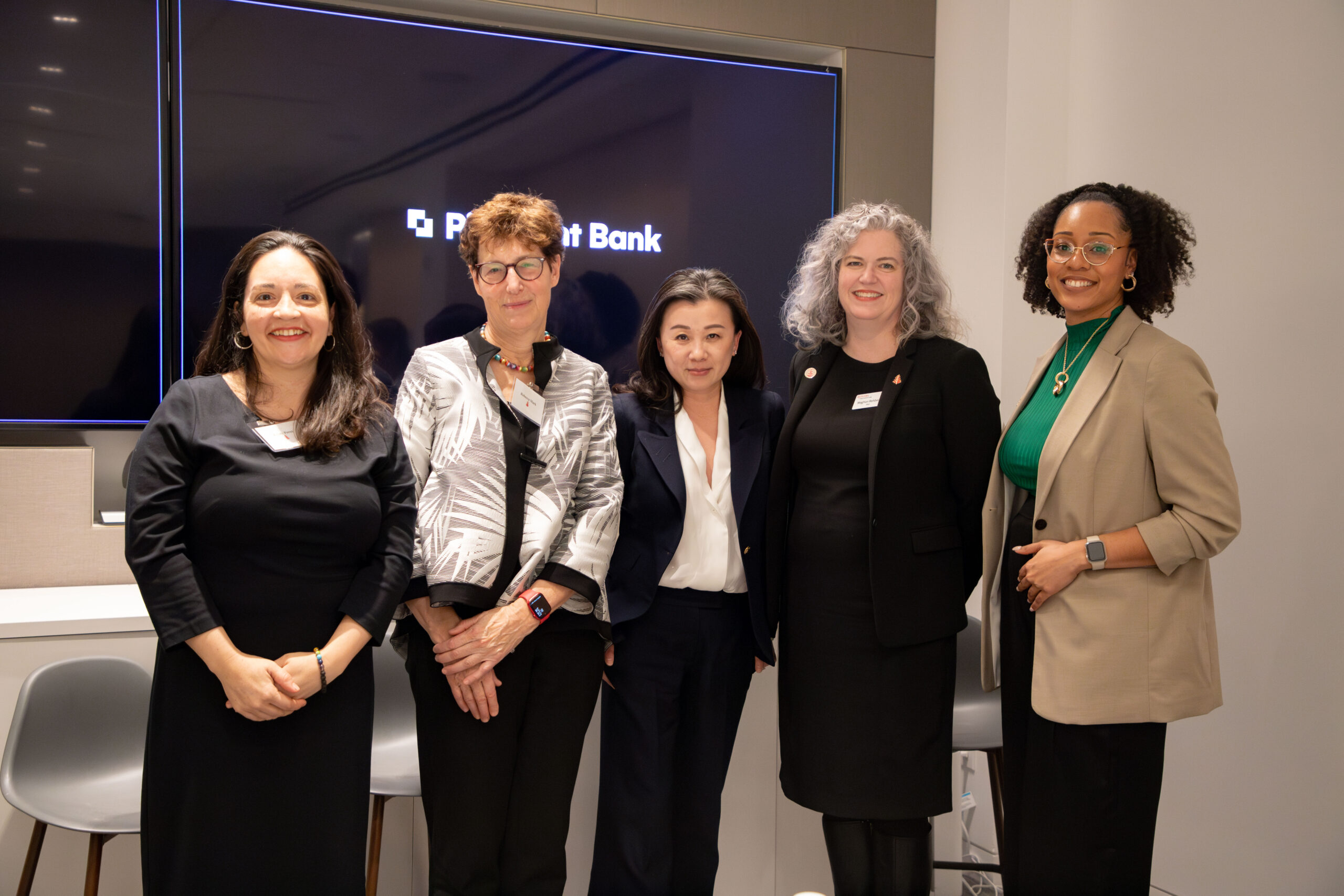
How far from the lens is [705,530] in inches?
87.2

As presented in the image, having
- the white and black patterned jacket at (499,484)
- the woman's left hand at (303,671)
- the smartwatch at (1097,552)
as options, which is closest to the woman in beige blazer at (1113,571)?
the smartwatch at (1097,552)

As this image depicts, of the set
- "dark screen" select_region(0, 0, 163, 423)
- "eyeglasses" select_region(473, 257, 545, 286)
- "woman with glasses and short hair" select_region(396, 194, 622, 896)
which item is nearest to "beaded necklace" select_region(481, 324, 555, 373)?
"woman with glasses and short hair" select_region(396, 194, 622, 896)

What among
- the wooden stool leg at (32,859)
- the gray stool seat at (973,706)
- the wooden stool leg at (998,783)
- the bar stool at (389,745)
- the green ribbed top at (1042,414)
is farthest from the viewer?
the wooden stool leg at (998,783)

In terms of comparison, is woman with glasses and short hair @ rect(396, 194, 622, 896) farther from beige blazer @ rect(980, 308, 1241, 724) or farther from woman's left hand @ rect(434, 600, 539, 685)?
beige blazer @ rect(980, 308, 1241, 724)

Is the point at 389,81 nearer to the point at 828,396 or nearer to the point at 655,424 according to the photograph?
the point at 655,424

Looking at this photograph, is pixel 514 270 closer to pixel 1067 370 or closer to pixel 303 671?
pixel 303 671

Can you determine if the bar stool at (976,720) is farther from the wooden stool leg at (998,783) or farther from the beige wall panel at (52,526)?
the beige wall panel at (52,526)

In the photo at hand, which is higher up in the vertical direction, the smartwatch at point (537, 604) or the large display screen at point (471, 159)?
the large display screen at point (471, 159)

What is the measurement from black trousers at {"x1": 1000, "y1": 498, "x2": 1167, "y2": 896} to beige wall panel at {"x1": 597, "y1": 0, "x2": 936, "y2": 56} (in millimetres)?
2478

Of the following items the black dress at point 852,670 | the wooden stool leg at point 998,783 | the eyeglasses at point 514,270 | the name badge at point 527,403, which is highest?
the eyeglasses at point 514,270

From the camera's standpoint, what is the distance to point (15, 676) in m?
2.45

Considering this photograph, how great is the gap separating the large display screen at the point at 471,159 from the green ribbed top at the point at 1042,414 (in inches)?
67.1

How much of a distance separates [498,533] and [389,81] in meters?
2.08

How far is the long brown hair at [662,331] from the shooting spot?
2.29m
